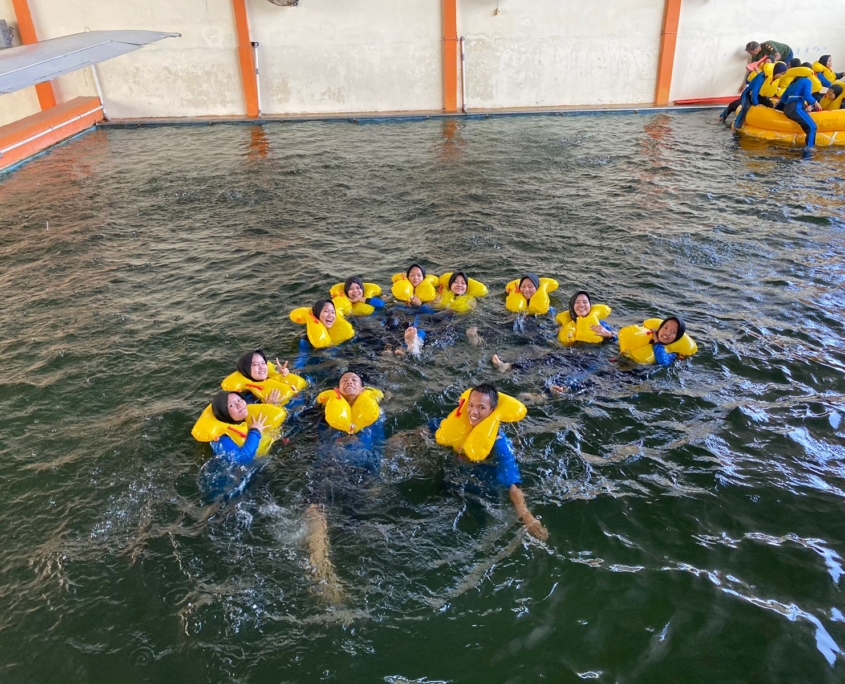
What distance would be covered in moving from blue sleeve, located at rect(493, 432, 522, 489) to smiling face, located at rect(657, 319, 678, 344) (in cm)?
240

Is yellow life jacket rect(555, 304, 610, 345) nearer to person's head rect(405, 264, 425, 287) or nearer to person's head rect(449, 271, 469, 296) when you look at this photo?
person's head rect(449, 271, 469, 296)

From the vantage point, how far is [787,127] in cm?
1508

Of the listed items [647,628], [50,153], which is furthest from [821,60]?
[50,153]

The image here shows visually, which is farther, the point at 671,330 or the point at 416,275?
the point at 416,275

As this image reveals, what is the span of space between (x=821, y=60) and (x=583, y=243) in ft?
42.0

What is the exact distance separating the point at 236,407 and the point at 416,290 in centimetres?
329

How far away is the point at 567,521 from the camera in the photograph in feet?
16.2

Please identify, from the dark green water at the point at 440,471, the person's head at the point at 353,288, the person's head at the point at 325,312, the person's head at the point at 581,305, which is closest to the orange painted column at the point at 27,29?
the dark green water at the point at 440,471

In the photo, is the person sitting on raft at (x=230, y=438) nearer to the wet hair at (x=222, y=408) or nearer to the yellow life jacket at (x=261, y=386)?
the wet hair at (x=222, y=408)

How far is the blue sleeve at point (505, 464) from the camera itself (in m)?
5.24

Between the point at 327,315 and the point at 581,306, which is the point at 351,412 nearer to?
the point at 327,315

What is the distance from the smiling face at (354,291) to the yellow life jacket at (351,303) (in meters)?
0.07

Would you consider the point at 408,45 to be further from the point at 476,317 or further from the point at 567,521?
the point at 567,521

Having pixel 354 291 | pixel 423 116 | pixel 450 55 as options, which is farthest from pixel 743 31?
pixel 354 291
